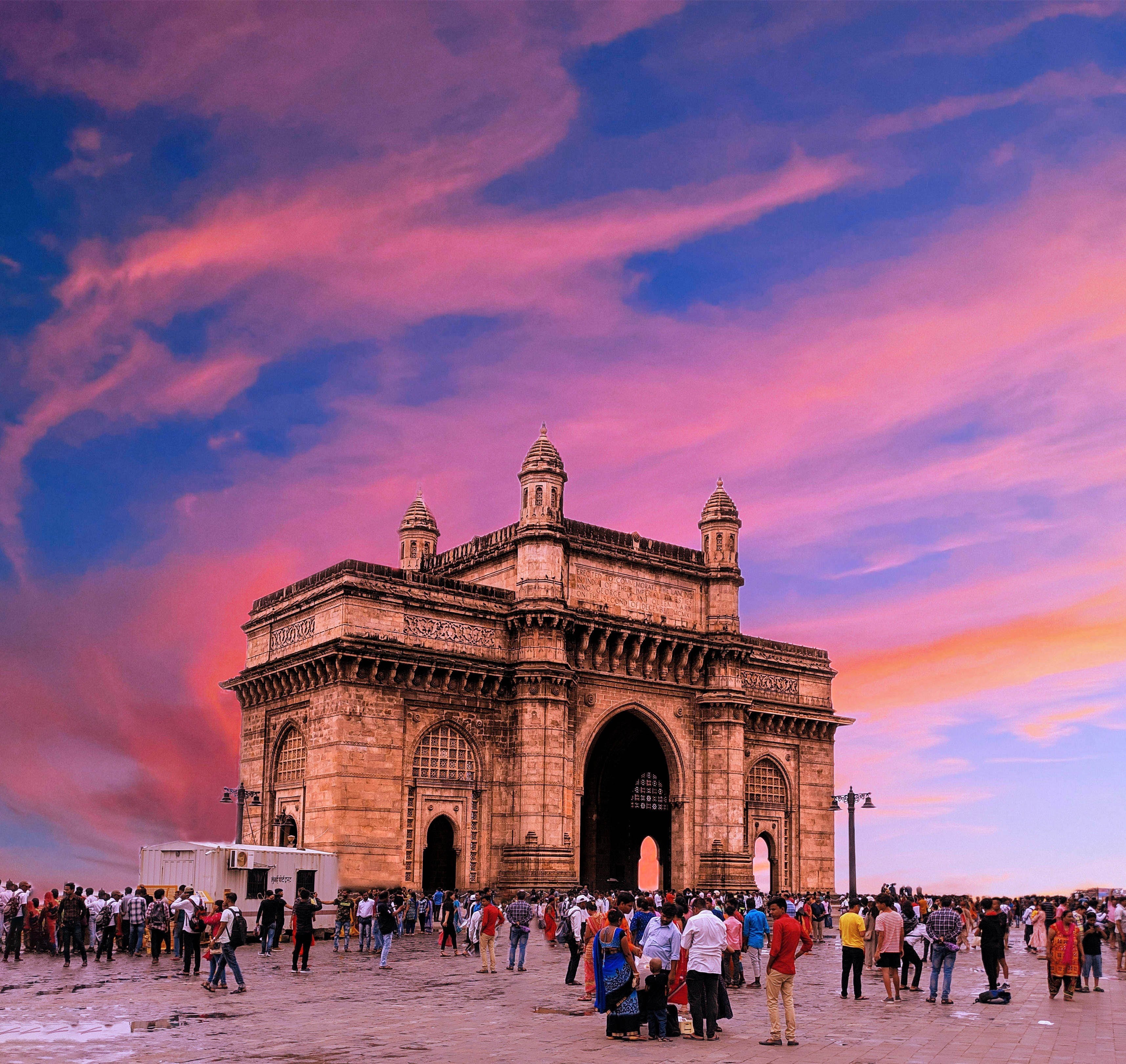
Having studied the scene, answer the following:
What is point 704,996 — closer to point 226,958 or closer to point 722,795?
point 226,958

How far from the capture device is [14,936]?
92.9ft

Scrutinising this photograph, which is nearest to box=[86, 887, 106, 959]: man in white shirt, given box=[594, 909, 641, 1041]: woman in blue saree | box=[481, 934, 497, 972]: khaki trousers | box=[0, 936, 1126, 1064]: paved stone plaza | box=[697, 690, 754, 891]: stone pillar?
box=[0, 936, 1126, 1064]: paved stone plaza

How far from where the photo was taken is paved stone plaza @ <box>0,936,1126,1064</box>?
1409cm

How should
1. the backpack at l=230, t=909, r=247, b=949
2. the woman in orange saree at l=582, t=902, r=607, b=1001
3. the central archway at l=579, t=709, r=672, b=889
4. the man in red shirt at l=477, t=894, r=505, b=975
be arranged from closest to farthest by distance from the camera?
the woman in orange saree at l=582, t=902, r=607, b=1001 → the backpack at l=230, t=909, r=247, b=949 → the man in red shirt at l=477, t=894, r=505, b=975 → the central archway at l=579, t=709, r=672, b=889

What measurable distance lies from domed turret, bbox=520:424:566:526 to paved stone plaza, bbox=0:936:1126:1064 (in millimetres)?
21492

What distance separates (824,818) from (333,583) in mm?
27567

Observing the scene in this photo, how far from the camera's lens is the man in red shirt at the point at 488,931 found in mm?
24312

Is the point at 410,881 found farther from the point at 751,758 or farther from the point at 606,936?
the point at 606,936

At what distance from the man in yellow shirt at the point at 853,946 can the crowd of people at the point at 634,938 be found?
0.16 ft

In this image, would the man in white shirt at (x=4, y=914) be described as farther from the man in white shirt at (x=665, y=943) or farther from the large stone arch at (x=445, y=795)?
the man in white shirt at (x=665, y=943)

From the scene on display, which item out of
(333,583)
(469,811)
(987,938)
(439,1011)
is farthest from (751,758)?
(439,1011)

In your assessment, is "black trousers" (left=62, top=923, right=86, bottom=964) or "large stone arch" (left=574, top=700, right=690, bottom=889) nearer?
"black trousers" (left=62, top=923, right=86, bottom=964)

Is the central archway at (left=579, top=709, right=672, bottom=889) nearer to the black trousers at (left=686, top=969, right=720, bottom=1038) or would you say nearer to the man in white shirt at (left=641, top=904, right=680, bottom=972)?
the man in white shirt at (left=641, top=904, right=680, bottom=972)

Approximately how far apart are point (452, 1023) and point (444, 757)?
24561 mm
